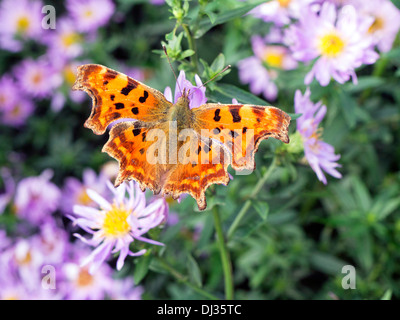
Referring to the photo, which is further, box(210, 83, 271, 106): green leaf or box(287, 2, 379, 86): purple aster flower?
box(287, 2, 379, 86): purple aster flower

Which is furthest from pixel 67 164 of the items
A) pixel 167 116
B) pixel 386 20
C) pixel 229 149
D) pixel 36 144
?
pixel 386 20

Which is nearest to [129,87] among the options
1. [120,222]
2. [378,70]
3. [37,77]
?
[120,222]

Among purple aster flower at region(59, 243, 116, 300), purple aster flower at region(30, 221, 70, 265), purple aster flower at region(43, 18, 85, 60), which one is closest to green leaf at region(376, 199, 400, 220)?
purple aster flower at region(59, 243, 116, 300)

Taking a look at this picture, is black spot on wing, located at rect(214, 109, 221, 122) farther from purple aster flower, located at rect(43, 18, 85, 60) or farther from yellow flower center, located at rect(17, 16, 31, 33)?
yellow flower center, located at rect(17, 16, 31, 33)

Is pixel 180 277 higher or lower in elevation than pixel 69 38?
lower

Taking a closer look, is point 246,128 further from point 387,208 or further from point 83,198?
point 83,198

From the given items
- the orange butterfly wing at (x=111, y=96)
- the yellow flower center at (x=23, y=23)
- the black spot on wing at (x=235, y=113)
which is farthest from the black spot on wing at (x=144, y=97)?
the yellow flower center at (x=23, y=23)
